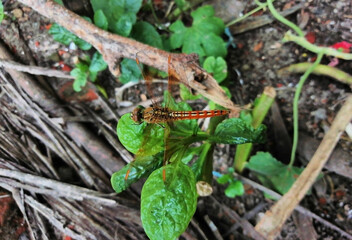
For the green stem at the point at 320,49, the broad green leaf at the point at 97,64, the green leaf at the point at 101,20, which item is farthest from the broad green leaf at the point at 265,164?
the green leaf at the point at 101,20

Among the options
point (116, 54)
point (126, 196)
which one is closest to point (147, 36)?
point (116, 54)

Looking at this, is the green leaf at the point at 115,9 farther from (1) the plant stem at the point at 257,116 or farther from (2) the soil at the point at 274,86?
(1) the plant stem at the point at 257,116

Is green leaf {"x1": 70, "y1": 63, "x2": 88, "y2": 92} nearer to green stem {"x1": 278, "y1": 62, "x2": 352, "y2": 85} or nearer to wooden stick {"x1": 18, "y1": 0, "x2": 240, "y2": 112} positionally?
wooden stick {"x1": 18, "y1": 0, "x2": 240, "y2": 112}

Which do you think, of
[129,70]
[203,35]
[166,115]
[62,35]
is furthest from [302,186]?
[62,35]

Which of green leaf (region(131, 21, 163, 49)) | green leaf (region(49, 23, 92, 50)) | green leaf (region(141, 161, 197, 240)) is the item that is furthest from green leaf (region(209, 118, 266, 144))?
green leaf (region(49, 23, 92, 50))

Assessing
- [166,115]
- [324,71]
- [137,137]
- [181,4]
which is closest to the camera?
[137,137]

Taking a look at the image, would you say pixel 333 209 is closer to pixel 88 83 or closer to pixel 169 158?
pixel 169 158

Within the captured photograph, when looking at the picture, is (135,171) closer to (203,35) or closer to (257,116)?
(257,116)
